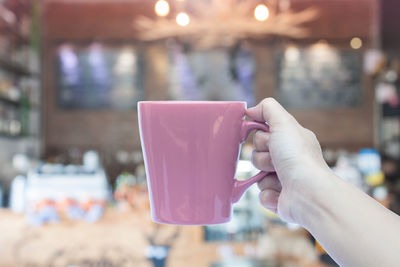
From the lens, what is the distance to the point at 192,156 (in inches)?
17.7

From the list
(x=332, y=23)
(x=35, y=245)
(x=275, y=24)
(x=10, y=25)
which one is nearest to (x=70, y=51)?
(x=10, y=25)

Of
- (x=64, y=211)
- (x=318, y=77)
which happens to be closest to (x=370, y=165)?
(x=318, y=77)

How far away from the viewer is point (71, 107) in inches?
231

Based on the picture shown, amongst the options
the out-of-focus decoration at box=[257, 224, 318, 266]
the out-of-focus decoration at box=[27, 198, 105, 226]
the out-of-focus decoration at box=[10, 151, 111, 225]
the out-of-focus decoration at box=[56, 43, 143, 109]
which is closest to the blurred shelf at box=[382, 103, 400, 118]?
the out-of-focus decoration at box=[56, 43, 143, 109]

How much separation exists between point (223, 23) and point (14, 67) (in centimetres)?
231

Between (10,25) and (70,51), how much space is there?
3.52 ft

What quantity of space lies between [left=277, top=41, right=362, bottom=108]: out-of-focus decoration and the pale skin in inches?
212

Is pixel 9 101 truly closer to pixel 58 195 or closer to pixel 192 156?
pixel 58 195

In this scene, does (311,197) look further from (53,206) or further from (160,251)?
(53,206)

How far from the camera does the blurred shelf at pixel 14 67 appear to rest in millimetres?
4699

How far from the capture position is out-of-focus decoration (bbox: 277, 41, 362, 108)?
5.82 meters

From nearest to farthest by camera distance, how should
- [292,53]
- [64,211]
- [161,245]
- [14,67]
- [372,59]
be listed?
[161,245] < [64,211] < [14,67] < [372,59] < [292,53]

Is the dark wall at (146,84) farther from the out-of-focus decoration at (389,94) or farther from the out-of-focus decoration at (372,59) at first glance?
the out-of-focus decoration at (389,94)

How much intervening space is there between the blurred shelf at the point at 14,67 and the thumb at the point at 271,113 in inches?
182
